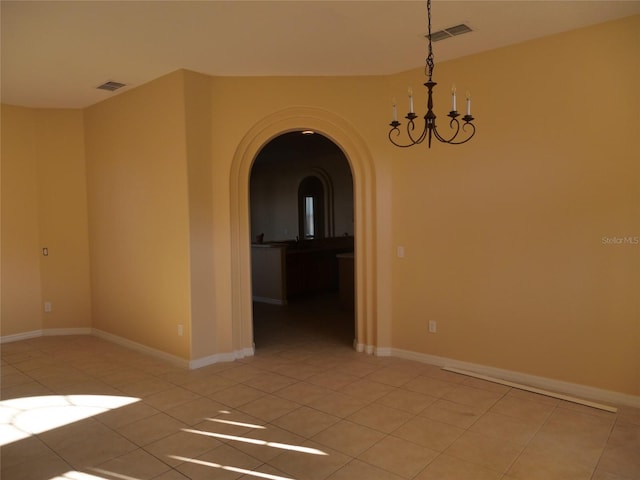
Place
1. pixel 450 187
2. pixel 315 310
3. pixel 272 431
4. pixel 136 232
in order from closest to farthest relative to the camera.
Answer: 1. pixel 272 431
2. pixel 450 187
3. pixel 136 232
4. pixel 315 310

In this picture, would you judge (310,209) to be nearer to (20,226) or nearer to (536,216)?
(20,226)

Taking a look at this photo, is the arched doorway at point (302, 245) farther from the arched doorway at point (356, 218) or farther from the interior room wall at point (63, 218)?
the interior room wall at point (63, 218)

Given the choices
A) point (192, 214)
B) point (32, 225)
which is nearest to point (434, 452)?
point (192, 214)

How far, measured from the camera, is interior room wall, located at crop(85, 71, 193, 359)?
4.51 meters

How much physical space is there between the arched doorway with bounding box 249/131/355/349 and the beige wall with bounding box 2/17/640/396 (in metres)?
1.23

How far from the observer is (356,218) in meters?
4.84

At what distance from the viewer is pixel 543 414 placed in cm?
332

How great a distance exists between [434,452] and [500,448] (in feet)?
1.41

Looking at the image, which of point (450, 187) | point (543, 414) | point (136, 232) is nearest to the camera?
point (543, 414)

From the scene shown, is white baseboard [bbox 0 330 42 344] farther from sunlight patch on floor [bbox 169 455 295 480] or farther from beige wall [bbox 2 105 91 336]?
sunlight patch on floor [bbox 169 455 295 480]

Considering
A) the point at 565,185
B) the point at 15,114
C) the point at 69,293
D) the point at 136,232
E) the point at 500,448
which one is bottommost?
the point at 500,448

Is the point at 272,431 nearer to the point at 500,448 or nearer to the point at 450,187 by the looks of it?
the point at 500,448

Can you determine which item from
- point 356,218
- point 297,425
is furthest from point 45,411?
point 356,218

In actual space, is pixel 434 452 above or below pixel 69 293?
below
